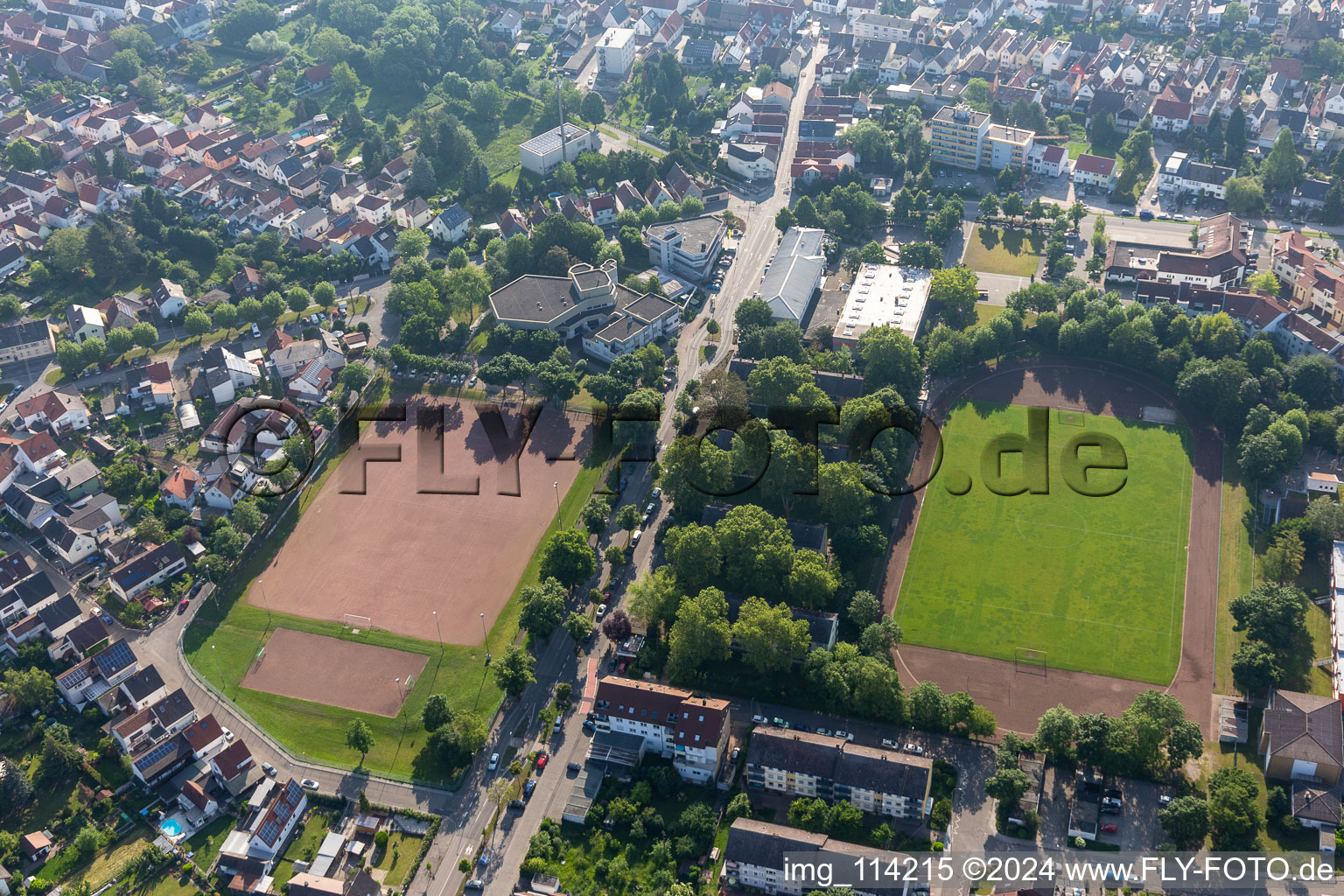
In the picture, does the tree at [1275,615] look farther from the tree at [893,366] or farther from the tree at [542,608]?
the tree at [542,608]

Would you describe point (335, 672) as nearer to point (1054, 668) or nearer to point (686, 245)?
point (1054, 668)

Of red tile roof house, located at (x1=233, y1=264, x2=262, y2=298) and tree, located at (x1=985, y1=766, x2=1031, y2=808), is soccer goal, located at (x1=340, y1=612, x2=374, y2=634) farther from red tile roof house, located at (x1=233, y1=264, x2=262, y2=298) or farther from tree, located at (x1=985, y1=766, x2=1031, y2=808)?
red tile roof house, located at (x1=233, y1=264, x2=262, y2=298)

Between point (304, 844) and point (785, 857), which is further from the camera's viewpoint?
point (304, 844)

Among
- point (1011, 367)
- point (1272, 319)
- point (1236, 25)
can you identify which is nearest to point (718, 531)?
point (1011, 367)

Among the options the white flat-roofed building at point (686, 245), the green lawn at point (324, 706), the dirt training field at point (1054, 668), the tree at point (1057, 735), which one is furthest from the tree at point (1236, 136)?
the green lawn at point (324, 706)

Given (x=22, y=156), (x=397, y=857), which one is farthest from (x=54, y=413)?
(x=397, y=857)

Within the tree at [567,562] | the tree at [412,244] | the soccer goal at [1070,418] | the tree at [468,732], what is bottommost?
the tree at [468,732]

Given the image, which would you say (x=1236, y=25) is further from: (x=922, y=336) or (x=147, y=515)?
(x=147, y=515)
